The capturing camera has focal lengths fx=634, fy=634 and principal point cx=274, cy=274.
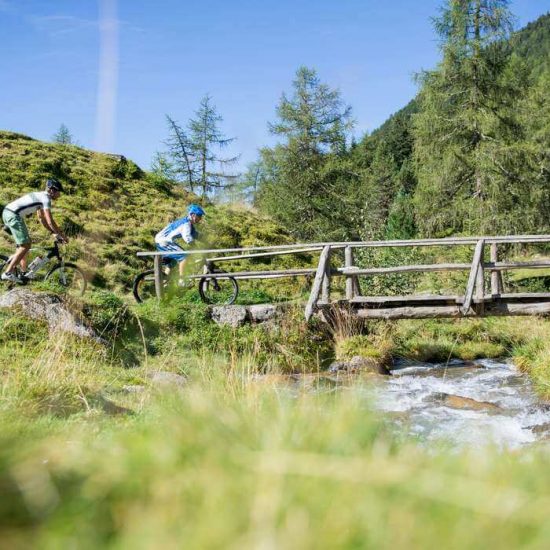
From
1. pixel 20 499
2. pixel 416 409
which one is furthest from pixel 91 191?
pixel 20 499

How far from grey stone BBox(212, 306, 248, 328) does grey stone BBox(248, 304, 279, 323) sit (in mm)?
136

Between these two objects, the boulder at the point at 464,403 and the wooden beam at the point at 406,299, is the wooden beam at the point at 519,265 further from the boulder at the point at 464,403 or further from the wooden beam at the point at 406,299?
the boulder at the point at 464,403

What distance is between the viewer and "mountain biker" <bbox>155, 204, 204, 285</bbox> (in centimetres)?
1181

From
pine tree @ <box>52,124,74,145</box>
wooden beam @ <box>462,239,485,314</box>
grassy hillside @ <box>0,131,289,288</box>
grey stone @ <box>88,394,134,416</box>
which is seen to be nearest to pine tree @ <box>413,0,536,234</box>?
grassy hillside @ <box>0,131,289,288</box>

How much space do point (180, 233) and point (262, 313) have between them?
2.23 m

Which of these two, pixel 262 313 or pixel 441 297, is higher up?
pixel 441 297

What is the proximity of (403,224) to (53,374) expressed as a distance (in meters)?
39.8

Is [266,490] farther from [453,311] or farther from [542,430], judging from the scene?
[453,311]

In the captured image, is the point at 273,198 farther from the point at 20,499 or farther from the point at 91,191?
the point at 20,499

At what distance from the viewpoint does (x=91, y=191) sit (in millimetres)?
23938

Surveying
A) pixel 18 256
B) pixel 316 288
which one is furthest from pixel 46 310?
pixel 316 288

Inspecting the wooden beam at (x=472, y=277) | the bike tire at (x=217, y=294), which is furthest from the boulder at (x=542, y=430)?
the bike tire at (x=217, y=294)

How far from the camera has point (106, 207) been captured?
23.2m

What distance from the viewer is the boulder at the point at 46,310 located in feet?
31.6
